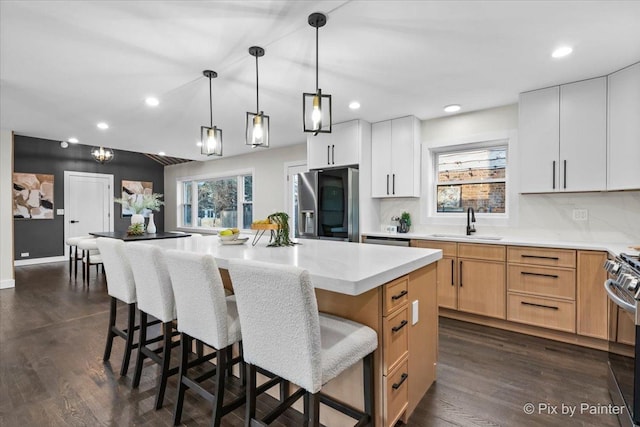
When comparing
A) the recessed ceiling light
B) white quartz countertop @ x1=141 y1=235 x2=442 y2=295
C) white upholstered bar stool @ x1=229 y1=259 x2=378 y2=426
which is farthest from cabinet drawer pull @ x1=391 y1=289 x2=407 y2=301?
the recessed ceiling light

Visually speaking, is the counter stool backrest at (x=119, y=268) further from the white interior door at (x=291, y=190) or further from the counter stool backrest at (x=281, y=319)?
the white interior door at (x=291, y=190)

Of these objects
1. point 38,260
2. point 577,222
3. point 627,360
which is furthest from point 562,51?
point 38,260

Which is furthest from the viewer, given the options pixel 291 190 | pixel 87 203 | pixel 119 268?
pixel 87 203

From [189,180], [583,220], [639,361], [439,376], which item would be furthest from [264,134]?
[189,180]

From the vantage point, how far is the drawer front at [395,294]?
1.52 m

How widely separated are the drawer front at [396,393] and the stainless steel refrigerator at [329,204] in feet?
7.74

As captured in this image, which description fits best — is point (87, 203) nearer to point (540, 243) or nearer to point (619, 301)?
point (540, 243)

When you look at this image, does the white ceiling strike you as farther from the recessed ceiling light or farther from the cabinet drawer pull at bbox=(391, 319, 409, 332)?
the cabinet drawer pull at bbox=(391, 319, 409, 332)

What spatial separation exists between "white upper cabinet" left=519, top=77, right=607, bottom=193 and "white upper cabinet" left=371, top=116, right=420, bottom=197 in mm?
1151

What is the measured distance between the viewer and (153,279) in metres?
1.90

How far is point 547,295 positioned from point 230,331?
9.46ft

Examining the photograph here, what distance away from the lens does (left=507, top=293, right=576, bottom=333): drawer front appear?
2.78 meters

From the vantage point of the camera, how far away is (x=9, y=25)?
205 cm

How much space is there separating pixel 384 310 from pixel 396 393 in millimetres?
483
